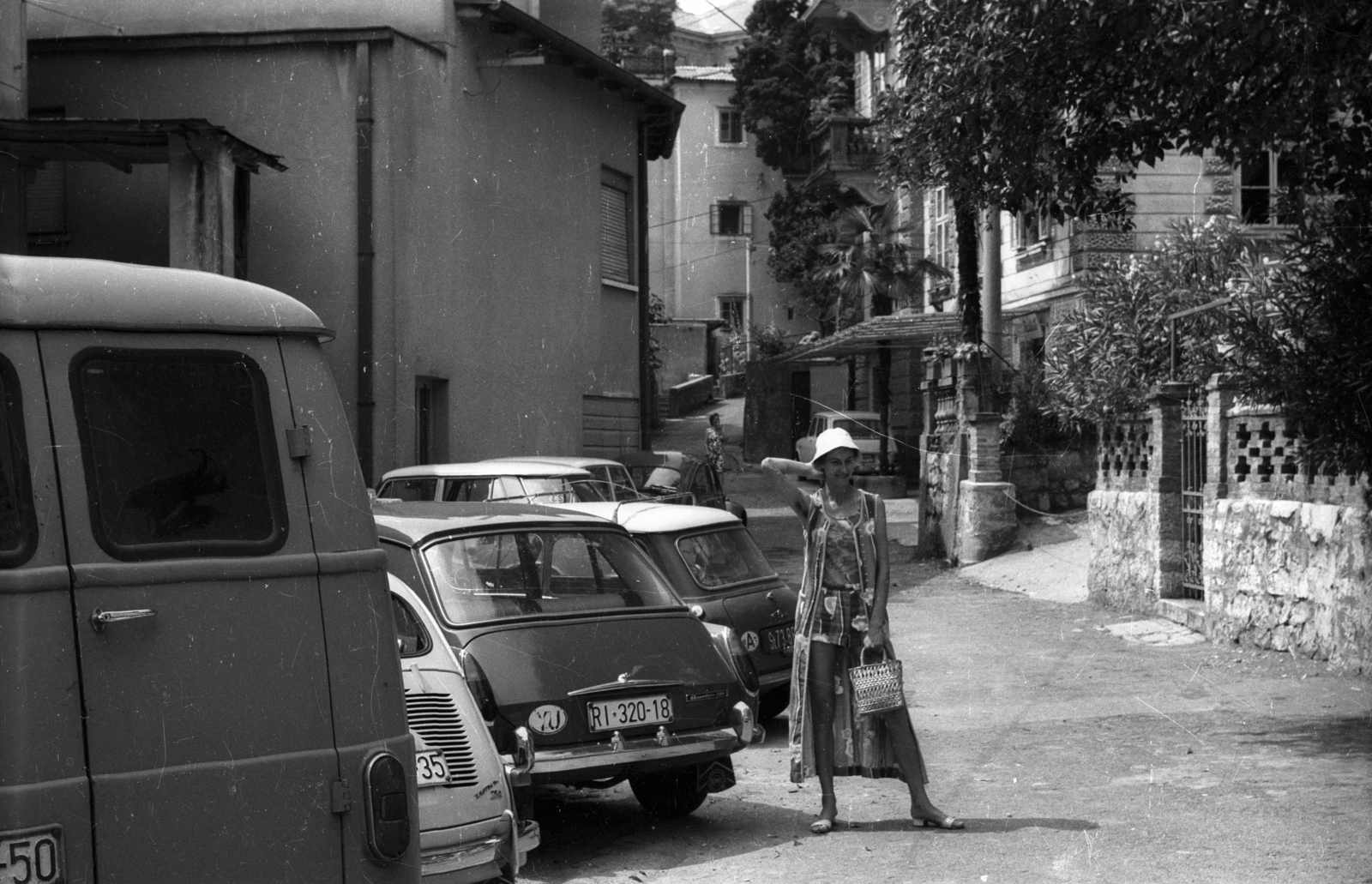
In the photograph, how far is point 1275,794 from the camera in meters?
8.20

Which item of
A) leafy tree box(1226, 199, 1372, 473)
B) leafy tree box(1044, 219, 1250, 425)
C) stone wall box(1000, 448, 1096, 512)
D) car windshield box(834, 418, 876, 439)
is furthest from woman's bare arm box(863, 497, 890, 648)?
car windshield box(834, 418, 876, 439)

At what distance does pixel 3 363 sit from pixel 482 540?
14.6 ft

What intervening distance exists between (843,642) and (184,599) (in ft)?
15.0

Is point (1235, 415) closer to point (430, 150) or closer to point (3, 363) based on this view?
point (430, 150)

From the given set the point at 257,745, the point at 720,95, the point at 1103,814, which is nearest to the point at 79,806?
the point at 257,745

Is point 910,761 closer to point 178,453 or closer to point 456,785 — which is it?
point 456,785

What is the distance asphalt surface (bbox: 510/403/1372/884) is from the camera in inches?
274

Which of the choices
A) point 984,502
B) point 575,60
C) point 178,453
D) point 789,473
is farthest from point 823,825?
point 575,60

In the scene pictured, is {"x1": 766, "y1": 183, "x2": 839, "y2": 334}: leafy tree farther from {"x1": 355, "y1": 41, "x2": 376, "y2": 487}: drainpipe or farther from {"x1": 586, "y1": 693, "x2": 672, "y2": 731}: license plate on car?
{"x1": 586, "y1": 693, "x2": 672, "y2": 731}: license plate on car

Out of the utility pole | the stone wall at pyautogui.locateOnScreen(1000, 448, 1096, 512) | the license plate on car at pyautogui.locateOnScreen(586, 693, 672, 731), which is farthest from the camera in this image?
the stone wall at pyautogui.locateOnScreen(1000, 448, 1096, 512)

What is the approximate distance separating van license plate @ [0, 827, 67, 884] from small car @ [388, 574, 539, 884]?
230cm

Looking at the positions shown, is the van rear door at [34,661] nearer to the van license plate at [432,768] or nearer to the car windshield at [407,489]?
the van license plate at [432,768]

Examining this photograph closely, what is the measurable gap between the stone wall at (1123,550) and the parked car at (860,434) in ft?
52.2

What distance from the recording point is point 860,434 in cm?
3784
